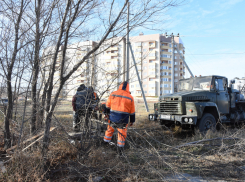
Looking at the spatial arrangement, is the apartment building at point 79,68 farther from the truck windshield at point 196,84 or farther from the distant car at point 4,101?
the truck windshield at point 196,84

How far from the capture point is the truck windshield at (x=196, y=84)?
7113 mm

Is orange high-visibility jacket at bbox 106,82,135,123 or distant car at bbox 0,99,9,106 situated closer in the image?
orange high-visibility jacket at bbox 106,82,135,123

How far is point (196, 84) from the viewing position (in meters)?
7.32

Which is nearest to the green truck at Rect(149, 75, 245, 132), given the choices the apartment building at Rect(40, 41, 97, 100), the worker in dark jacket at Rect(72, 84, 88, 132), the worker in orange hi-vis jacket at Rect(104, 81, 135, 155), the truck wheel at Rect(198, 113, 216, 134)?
the truck wheel at Rect(198, 113, 216, 134)

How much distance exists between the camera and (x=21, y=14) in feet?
14.5

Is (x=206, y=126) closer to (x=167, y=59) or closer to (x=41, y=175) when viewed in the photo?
(x=41, y=175)

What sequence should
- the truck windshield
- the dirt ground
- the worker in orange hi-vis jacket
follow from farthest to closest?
1. the truck windshield
2. the worker in orange hi-vis jacket
3. the dirt ground

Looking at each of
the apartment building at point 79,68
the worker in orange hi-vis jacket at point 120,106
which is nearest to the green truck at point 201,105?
the worker in orange hi-vis jacket at point 120,106

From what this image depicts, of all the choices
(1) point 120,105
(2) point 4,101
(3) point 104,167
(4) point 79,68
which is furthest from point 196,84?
(2) point 4,101

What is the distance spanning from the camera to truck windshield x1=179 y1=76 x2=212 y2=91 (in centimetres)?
711

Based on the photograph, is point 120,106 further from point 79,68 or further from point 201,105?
point 201,105

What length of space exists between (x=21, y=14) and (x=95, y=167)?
12.3 feet

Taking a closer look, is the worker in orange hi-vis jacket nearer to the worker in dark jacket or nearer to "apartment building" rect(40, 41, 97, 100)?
the worker in dark jacket

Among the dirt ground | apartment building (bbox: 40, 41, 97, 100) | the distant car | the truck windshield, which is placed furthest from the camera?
the truck windshield
